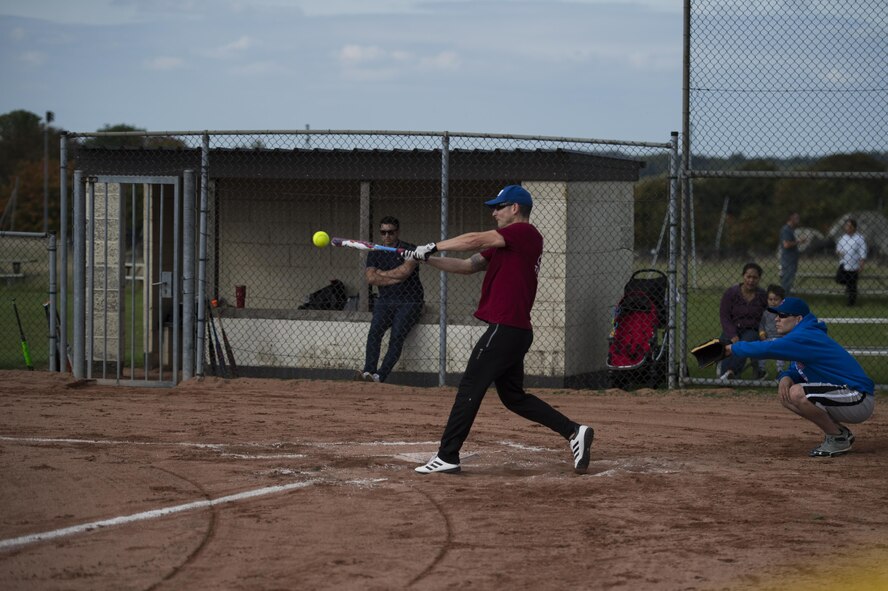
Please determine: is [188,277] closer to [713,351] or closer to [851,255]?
[713,351]

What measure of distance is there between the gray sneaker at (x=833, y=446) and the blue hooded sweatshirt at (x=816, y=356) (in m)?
0.41

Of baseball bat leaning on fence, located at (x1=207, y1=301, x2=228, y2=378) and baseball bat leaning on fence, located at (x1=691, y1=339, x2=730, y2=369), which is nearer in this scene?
baseball bat leaning on fence, located at (x1=691, y1=339, x2=730, y2=369)

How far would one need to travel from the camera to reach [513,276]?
8.29 m

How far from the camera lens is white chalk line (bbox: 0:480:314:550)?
253 inches

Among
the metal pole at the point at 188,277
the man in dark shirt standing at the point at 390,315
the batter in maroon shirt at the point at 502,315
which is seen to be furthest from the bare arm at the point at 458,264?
the metal pole at the point at 188,277

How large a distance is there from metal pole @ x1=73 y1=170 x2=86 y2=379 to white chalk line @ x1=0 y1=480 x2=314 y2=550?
21.5 feet

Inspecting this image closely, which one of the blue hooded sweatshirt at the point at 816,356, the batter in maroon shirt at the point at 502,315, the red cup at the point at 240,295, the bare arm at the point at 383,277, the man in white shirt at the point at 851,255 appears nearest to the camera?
the batter in maroon shirt at the point at 502,315

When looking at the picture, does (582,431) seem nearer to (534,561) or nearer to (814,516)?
(814,516)

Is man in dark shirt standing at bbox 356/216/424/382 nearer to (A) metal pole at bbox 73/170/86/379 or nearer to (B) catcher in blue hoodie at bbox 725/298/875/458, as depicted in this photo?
(A) metal pole at bbox 73/170/86/379

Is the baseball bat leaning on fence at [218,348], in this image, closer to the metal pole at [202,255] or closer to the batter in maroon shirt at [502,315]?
the metal pole at [202,255]

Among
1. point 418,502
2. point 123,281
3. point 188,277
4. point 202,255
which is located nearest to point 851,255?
point 202,255

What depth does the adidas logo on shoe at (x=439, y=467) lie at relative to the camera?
27.5ft

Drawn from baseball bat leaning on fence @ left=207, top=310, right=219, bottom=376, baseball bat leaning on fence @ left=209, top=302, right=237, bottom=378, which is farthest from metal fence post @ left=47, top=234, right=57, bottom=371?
baseball bat leaning on fence @ left=209, top=302, right=237, bottom=378

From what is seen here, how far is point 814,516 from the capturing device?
717 cm
